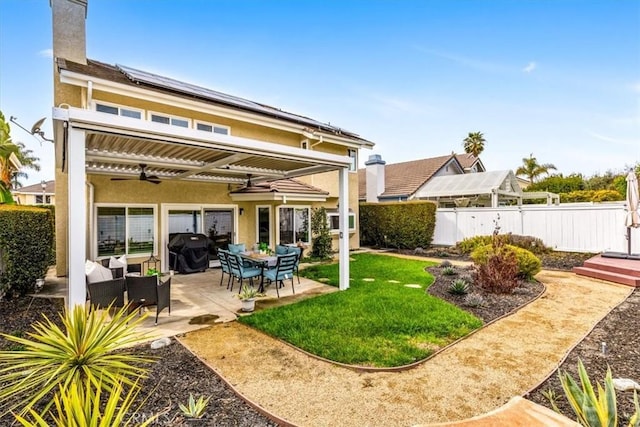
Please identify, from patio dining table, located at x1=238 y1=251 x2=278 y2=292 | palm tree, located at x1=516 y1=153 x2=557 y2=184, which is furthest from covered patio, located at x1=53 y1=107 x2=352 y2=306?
palm tree, located at x1=516 y1=153 x2=557 y2=184

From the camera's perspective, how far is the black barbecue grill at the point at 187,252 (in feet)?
37.5

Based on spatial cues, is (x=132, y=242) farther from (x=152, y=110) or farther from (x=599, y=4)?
(x=599, y=4)

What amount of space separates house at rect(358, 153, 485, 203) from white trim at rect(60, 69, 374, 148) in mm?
8376

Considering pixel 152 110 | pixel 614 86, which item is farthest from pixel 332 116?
pixel 614 86

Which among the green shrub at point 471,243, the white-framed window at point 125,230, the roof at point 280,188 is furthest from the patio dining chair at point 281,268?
the green shrub at point 471,243

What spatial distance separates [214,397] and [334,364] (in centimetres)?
177

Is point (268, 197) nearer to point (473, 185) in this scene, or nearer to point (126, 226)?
point (126, 226)

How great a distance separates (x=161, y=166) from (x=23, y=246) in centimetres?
380

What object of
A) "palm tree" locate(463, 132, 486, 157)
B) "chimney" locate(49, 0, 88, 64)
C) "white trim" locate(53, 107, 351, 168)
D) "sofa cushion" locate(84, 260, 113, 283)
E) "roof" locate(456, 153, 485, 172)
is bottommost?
"sofa cushion" locate(84, 260, 113, 283)

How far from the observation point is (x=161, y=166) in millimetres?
9203

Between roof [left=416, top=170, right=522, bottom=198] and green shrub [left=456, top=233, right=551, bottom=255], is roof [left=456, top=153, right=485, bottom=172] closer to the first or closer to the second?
roof [left=416, top=170, right=522, bottom=198]

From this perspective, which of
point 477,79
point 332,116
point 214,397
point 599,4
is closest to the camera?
point 214,397

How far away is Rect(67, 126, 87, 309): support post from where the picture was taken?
15.9ft

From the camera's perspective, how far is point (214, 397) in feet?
12.6
